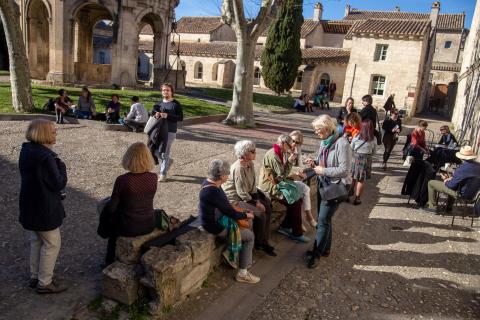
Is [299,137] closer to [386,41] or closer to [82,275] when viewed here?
[82,275]

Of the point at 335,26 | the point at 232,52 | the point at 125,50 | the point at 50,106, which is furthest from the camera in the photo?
the point at 335,26

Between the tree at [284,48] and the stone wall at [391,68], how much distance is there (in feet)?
15.3

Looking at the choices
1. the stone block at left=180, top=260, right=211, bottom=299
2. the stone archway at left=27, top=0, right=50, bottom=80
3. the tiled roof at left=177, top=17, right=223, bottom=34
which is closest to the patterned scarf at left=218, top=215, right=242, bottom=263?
the stone block at left=180, top=260, right=211, bottom=299

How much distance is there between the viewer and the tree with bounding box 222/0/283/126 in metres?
14.6

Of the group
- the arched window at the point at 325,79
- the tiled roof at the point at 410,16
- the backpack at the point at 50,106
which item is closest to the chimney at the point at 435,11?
the tiled roof at the point at 410,16

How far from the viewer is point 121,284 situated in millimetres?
3559

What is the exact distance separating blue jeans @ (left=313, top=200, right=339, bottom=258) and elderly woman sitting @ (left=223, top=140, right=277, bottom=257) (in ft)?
1.93

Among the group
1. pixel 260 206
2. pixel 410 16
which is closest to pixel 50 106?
pixel 260 206

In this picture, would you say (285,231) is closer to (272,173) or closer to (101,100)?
(272,173)

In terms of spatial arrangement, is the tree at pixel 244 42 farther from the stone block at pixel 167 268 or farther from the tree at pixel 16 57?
the stone block at pixel 167 268

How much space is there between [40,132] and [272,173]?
3.17m

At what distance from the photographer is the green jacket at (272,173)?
565 centimetres

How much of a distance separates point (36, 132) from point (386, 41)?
32.1 m

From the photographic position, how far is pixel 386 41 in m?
31.3
